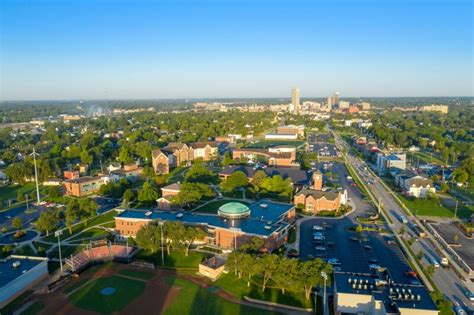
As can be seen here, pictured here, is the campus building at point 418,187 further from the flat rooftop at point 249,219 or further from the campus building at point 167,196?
the campus building at point 167,196

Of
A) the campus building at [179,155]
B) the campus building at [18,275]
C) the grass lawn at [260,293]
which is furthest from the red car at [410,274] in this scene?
the campus building at [179,155]

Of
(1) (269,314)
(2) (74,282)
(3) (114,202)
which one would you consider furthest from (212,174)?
(1) (269,314)

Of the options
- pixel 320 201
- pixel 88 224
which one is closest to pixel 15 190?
pixel 88 224

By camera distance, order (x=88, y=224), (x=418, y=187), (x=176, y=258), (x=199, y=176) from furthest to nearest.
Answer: (x=199, y=176) → (x=418, y=187) → (x=88, y=224) → (x=176, y=258)

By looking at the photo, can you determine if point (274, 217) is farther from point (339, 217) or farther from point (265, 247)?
point (339, 217)

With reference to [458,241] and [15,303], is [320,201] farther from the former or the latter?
[15,303]

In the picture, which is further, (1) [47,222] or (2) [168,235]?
(1) [47,222]

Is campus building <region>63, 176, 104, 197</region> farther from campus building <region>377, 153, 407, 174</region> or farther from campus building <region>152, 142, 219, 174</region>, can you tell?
campus building <region>377, 153, 407, 174</region>
